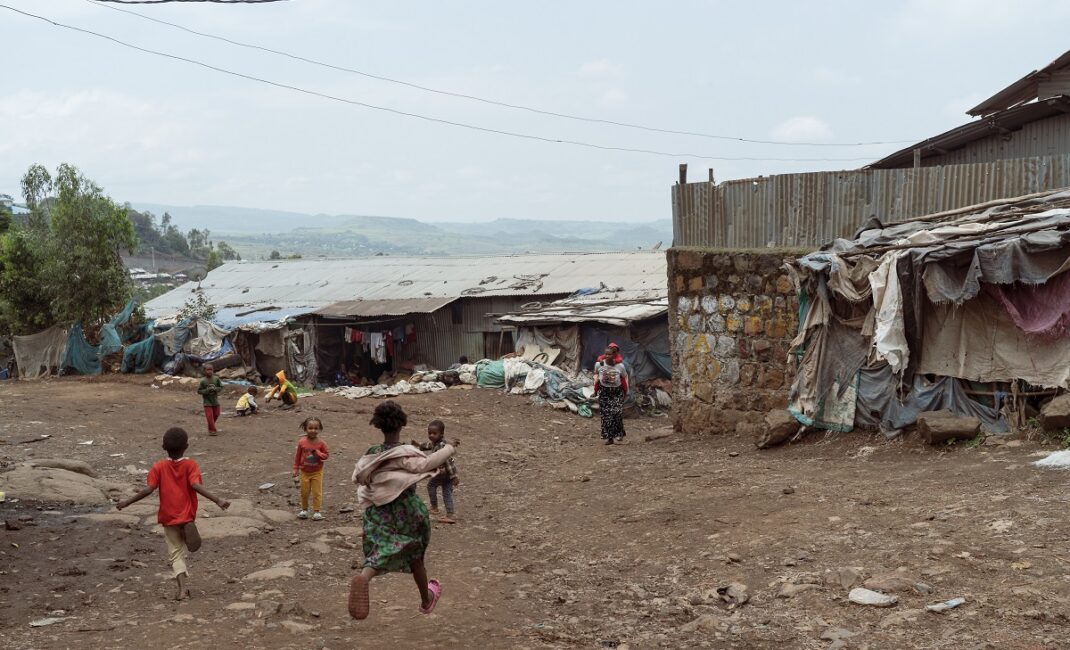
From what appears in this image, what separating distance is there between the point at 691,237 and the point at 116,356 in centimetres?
2208

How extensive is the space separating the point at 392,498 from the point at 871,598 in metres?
3.04

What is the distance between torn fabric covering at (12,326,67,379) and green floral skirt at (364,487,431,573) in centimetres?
Result: 2789

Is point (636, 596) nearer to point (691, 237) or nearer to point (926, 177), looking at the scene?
point (926, 177)

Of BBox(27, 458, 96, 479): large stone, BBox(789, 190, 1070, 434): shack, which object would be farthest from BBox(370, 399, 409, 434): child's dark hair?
BBox(27, 458, 96, 479): large stone

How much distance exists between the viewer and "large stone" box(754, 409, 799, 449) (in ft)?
37.6

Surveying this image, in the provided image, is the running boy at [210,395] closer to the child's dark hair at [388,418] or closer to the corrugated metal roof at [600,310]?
the corrugated metal roof at [600,310]

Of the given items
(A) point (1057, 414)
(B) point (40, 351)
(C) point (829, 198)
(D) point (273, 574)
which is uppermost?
(C) point (829, 198)

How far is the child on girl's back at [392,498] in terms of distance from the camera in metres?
5.79

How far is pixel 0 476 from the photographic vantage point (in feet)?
34.2

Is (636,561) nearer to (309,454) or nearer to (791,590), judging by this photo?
(791,590)

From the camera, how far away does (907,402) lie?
10.2 metres

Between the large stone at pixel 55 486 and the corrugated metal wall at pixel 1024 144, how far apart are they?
14.4 metres

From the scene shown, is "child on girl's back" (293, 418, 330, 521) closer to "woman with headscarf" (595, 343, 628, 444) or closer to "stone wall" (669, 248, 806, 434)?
"woman with headscarf" (595, 343, 628, 444)

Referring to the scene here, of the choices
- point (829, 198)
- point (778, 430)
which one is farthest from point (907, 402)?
point (829, 198)
